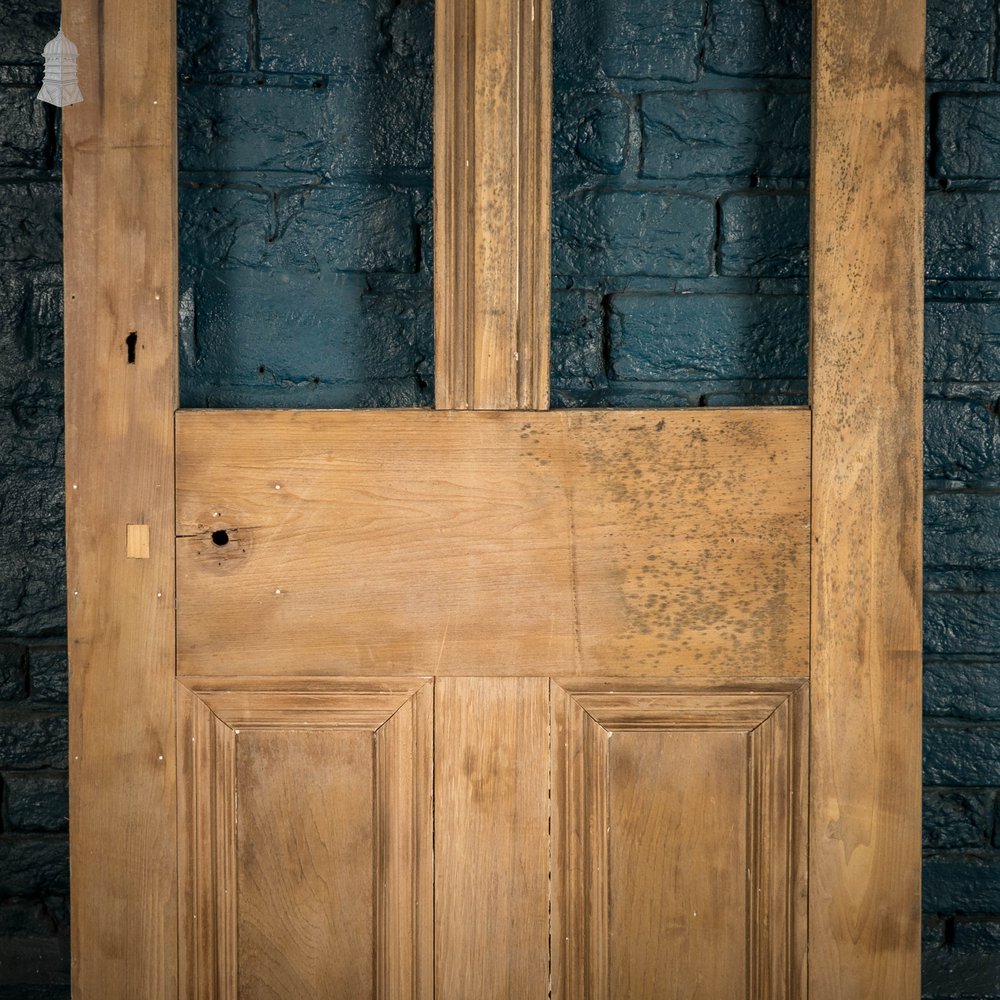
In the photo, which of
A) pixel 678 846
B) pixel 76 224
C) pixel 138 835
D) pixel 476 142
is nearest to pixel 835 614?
pixel 678 846

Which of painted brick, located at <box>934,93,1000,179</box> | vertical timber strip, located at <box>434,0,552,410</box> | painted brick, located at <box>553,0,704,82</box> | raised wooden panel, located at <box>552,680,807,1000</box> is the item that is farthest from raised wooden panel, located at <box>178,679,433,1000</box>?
painted brick, located at <box>934,93,1000,179</box>

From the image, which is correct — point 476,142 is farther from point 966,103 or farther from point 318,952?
point 318,952

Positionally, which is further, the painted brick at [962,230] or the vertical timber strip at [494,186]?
the painted brick at [962,230]

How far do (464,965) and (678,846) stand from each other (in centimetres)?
23

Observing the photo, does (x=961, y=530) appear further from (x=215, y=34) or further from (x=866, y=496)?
(x=215, y=34)

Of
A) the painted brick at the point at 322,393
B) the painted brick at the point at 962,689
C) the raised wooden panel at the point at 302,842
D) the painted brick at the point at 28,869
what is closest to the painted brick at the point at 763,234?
the painted brick at the point at 322,393

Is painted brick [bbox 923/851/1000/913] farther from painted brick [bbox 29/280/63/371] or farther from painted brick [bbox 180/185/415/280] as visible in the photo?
painted brick [bbox 29/280/63/371]

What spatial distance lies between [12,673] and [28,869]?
0.72 ft

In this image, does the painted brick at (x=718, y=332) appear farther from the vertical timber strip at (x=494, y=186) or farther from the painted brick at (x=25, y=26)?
the painted brick at (x=25, y=26)

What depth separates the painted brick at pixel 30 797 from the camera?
40.6 inches

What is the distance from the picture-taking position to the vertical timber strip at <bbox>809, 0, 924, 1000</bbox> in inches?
33.4

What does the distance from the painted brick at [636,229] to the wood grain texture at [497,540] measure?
23cm

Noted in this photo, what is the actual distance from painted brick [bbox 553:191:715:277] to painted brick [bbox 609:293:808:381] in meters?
0.04

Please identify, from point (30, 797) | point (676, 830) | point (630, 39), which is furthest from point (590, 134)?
point (30, 797)
